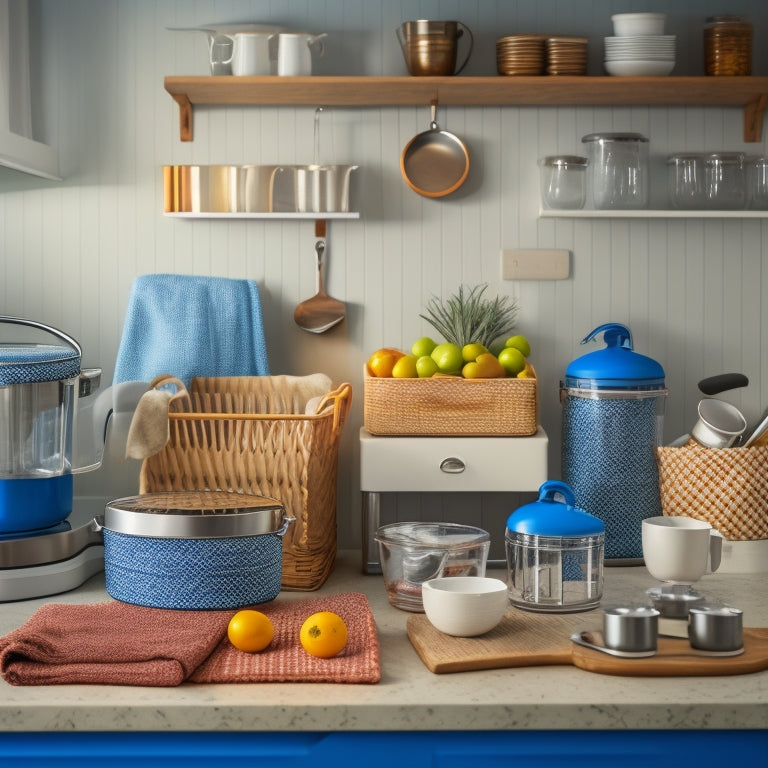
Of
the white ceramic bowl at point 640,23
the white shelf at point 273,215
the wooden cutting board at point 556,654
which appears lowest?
the wooden cutting board at point 556,654

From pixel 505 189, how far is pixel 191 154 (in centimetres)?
64

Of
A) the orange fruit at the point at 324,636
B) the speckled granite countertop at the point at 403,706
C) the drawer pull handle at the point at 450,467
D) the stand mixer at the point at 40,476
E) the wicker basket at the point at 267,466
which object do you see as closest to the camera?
the speckled granite countertop at the point at 403,706

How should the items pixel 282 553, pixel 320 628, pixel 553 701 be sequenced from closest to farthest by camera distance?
pixel 553 701, pixel 320 628, pixel 282 553

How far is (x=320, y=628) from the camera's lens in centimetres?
123

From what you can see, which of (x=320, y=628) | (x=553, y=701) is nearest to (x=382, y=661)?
(x=320, y=628)

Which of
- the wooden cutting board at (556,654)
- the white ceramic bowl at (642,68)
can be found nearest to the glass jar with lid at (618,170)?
the white ceramic bowl at (642,68)

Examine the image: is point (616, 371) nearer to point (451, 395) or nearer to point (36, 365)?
point (451, 395)

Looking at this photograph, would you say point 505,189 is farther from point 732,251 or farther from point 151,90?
point 151,90

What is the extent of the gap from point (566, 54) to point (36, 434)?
117 cm

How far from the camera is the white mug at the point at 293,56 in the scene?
1826 millimetres

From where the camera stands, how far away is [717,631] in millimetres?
1242

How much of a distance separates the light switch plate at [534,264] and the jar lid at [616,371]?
236mm

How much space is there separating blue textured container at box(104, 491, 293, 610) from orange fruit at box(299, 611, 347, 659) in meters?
0.21

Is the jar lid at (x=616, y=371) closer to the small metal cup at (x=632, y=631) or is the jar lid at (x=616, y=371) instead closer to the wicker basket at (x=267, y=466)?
the wicker basket at (x=267, y=466)
